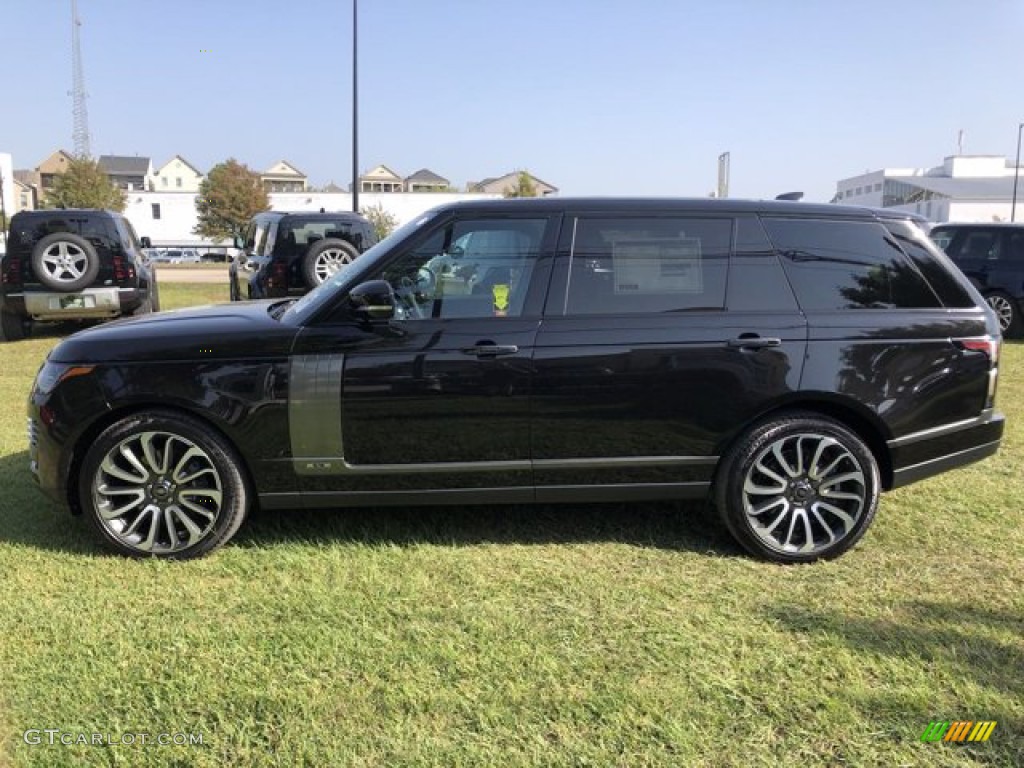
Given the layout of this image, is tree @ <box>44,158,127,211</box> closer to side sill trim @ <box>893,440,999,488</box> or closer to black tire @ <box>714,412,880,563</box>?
black tire @ <box>714,412,880,563</box>

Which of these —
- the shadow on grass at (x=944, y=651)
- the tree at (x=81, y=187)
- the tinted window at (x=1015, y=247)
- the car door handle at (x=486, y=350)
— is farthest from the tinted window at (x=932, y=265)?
the tree at (x=81, y=187)

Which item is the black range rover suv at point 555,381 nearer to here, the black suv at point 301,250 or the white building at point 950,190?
the black suv at point 301,250

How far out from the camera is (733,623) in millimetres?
3209

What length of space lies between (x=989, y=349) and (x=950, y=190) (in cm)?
8407

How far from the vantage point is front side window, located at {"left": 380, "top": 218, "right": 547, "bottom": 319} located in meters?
3.73

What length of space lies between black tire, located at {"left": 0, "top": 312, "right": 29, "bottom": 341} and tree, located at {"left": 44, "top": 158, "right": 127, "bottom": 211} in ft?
155

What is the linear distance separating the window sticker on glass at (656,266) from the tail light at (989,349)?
4.48ft

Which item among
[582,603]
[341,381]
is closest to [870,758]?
[582,603]

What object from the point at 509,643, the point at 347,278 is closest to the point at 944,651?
the point at 509,643

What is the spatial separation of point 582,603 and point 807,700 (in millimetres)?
978

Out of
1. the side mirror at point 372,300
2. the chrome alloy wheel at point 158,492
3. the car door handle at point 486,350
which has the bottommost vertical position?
the chrome alloy wheel at point 158,492

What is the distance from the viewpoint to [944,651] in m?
3.00

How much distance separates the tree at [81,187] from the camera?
52406 mm

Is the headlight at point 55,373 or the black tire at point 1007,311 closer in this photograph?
the headlight at point 55,373
